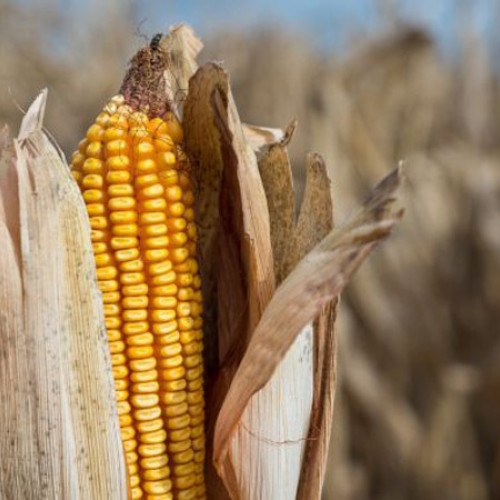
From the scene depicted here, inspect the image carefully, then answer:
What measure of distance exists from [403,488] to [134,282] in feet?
11.9

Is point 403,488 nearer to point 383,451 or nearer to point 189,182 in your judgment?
point 383,451

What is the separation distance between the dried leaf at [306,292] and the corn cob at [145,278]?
0.33 feet

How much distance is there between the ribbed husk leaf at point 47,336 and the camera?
1.03 m

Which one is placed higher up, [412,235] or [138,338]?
[412,235]

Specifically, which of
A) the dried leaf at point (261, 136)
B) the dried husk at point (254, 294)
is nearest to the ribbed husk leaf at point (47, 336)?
the dried husk at point (254, 294)

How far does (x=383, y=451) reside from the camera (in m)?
4.33

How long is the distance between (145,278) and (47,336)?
6.9 inches

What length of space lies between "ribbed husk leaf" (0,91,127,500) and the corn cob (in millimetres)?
68

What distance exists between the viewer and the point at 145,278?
3.71ft

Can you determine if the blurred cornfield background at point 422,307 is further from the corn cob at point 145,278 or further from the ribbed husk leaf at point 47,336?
the ribbed husk leaf at point 47,336

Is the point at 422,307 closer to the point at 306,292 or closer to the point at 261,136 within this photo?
the point at 261,136

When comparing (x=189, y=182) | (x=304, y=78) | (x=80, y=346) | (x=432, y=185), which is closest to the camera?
(x=80, y=346)

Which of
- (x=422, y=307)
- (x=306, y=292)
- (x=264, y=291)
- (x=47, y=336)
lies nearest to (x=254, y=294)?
(x=264, y=291)

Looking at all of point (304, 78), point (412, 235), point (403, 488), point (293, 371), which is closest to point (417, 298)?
point (412, 235)
